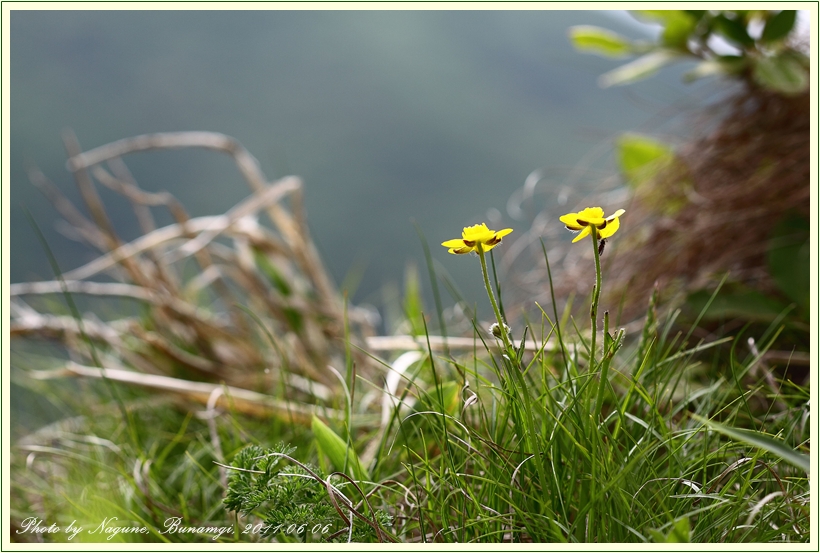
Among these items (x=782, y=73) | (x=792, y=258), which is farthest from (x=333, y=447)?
(x=782, y=73)

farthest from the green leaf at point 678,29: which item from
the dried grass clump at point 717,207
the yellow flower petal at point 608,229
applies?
the yellow flower petal at point 608,229

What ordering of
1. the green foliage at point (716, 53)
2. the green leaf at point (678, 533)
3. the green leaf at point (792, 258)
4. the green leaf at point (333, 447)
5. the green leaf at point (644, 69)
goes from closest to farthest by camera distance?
1. the green leaf at point (678, 533)
2. the green leaf at point (333, 447)
3. the green leaf at point (792, 258)
4. the green foliage at point (716, 53)
5. the green leaf at point (644, 69)

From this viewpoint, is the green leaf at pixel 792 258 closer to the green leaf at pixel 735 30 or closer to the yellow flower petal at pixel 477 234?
the green leaf at pixel 735 30

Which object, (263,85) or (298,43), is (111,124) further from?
(298,43)

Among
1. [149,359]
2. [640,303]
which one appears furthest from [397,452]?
[149,359]

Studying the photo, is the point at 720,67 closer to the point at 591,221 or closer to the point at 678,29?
the point at 678,29

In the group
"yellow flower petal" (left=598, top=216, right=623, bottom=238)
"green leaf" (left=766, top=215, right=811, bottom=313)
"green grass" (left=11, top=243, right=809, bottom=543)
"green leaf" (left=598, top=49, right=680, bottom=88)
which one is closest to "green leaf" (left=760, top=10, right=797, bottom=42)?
"green leaf" (left=598, top=49, right=680, bottom=88)
